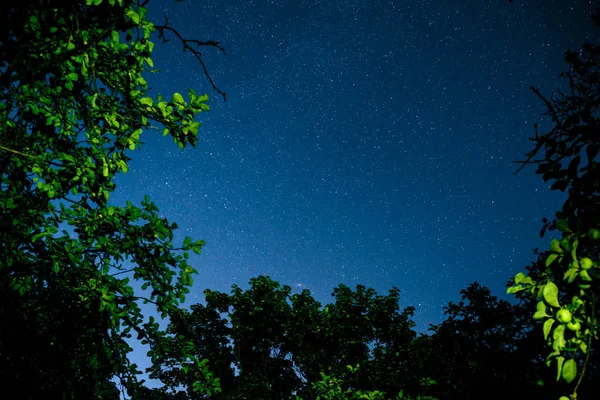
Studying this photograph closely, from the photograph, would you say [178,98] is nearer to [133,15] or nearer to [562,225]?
[133,15]

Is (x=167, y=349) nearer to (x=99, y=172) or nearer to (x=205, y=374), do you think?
(x=205, y=374)

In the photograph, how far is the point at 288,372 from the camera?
20.7 metres

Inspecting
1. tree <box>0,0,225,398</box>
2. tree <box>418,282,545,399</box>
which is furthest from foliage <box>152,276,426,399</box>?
tree <box>0,0,225,398</box>

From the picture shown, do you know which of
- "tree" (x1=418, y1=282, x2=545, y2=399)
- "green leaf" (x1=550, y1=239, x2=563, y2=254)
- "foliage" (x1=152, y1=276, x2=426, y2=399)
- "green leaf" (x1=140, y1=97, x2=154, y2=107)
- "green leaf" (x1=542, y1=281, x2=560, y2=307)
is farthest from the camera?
"foliage" (x1=152, y1=276, x2=426, y2=399)

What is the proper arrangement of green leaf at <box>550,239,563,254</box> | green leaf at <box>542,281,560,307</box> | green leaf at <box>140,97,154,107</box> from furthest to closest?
green leaf at <box>140,97,154,107</box> → green leaf at <box>550,239,563,254</box> → green leaf at <box>542,281,560,307</box>

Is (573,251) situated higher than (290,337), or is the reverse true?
(290,337)

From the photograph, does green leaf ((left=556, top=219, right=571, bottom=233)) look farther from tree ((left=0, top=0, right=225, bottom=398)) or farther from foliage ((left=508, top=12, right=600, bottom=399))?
tree ((left=0, top=0, right=225, bottom=398))

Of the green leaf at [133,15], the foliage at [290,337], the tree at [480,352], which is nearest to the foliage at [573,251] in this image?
the green leaf at [133,15]

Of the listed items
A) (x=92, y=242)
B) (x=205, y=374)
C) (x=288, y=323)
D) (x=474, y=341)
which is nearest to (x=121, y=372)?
(x=205, y=374)

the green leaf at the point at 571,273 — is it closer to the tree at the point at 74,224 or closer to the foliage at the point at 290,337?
the tree at the point at 74,224

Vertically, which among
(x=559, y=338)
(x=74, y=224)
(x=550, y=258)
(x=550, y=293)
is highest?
(x=74, y=224)

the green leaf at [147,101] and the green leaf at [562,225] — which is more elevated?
the green leaf at [147,101]

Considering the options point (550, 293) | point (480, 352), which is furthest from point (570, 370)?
point (480, 352)

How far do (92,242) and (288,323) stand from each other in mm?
16384
